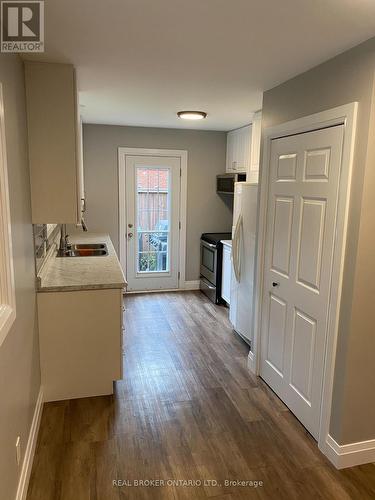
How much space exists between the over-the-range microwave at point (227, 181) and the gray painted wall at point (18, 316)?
2944mm

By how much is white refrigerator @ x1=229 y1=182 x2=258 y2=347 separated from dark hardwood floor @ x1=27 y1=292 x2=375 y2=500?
17.5 inches

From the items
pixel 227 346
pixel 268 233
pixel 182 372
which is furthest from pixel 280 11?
pixel 227 346

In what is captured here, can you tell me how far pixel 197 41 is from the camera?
191 centimetres

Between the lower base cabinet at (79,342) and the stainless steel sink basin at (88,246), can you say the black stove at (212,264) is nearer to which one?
the stainless steel sink basin at (88,246)

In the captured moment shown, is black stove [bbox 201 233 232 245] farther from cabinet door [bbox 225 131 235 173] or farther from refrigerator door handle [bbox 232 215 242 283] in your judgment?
refrigerator door handle [bbox 232 215 242 283]

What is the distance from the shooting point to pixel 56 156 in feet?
8.04

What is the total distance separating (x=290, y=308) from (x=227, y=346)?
129cm

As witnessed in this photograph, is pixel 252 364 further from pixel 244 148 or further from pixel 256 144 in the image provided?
pixel 244 148

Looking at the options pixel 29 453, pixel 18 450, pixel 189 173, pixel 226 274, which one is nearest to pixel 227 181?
pixel 189 173

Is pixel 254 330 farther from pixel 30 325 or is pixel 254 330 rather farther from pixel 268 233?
pixel 30 325

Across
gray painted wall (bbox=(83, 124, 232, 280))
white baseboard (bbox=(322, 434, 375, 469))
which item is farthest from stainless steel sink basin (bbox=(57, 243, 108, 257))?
white baseboard (bbox=(322, 434, 375, 469))

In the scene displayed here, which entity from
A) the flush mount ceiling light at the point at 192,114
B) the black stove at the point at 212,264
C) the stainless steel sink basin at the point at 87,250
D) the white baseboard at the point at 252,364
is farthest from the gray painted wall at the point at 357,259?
the black stove at the point at 212,264

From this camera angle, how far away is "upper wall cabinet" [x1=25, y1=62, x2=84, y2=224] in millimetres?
2350
